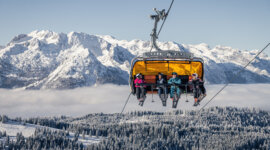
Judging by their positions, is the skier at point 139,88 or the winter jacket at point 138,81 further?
the skier at point 139,88

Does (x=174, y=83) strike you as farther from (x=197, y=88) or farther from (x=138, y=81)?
(x=138, y=81)

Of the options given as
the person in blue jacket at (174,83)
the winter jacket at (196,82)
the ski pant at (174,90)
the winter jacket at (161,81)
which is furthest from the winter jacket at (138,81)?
the winter jacket at (196,82)

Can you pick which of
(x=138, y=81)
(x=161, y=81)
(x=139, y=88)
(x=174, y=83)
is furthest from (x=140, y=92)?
(x=174, y=83)

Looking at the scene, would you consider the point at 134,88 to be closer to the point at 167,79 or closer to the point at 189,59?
the point at 167,79

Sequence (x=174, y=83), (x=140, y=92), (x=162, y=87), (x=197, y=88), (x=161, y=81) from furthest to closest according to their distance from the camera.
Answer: (x=140, y=92)
(x=161, y=81)
(x=162, y=87)
(x=197, y=88)
(x=174, y=83)

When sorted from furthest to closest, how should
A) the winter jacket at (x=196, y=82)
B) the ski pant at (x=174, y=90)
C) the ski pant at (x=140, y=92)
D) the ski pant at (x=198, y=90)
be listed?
the ski pant at (x=140, y=92), the ski pant at (x=174, y=90), the ski pant at (x=198, y=90), the winter jacket at (x=196, y=82)

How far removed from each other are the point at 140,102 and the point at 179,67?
23.7 ft

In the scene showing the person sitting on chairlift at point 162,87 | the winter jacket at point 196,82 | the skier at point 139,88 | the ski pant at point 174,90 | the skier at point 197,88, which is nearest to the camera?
the winter jacket at point 196,82

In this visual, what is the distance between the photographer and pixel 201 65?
4309cm

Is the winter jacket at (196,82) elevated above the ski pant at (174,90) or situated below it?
above

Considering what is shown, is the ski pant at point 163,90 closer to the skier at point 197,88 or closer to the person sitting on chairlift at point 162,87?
the person sitting on chairlift at point 162,87

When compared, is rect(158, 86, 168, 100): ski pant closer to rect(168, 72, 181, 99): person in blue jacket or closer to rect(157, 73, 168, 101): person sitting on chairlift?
rect(157, 73, 168, 101): person sitting on chairlift

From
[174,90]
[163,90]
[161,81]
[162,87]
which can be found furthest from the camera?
[161,81]

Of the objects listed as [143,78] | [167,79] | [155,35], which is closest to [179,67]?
[167,79]
